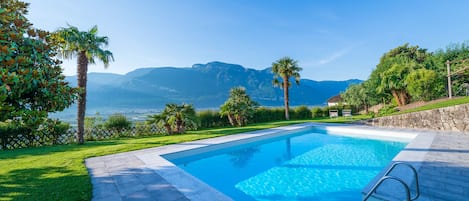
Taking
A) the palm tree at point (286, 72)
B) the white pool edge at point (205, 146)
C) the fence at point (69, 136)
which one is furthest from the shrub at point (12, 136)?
the palm tree at point (286, 72)

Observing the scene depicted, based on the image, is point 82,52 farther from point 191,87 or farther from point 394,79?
point 191,87

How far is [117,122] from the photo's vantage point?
1241 centimetres

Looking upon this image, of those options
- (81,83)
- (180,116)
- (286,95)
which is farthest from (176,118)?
(286,95)

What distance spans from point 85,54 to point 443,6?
22516 millimetres

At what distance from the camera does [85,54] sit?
9.98 metres

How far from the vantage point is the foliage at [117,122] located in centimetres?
1225

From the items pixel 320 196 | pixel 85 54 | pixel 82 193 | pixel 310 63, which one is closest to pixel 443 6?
pixel 310 63

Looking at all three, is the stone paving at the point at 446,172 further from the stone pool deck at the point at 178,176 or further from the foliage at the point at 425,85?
the foliage at the point at 425,85

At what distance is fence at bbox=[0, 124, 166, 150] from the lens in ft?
30.9

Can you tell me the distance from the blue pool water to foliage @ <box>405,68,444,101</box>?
11.5m

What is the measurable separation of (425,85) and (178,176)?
21.1 meters

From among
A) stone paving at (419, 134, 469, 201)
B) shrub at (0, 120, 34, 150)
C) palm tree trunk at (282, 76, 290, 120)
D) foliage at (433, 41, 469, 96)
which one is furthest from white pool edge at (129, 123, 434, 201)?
foliage at (433, 41, 469, 96)

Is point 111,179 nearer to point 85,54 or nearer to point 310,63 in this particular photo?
point 85,54

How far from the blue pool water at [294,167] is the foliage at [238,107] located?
5522mm
